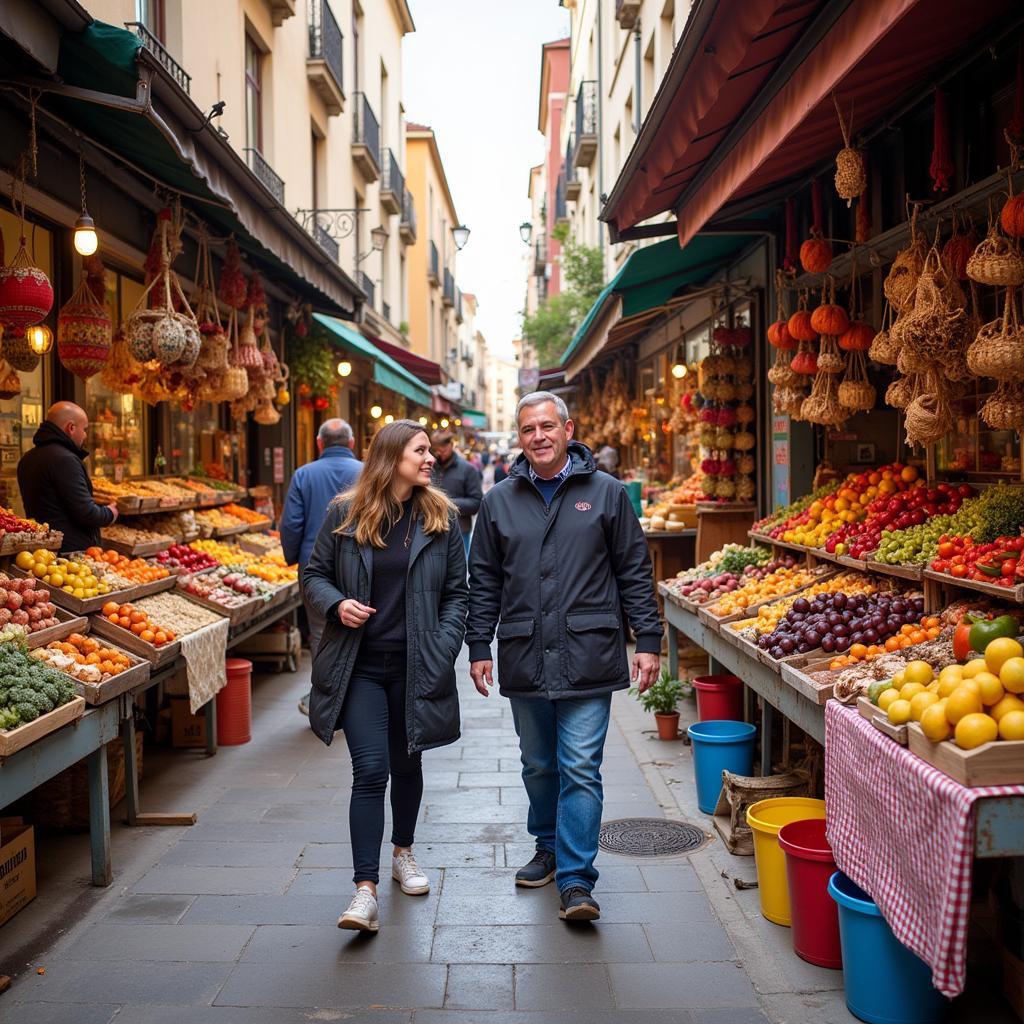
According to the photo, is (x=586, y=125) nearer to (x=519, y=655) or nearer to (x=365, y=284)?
(x=365, y=284)

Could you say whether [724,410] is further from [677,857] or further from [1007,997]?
[1007,997]

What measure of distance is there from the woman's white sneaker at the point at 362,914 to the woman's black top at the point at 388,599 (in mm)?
1019

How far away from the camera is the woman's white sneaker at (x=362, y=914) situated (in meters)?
4.29

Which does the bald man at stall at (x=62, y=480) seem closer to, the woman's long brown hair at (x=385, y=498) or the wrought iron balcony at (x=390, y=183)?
the woman's long brown hair at (x=385, y=498)

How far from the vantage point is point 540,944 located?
431cm

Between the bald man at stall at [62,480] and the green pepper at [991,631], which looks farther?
the bald man at stall at [62,480]

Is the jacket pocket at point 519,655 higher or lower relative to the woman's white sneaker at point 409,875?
higher

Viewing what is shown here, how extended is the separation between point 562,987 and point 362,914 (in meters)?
0.90

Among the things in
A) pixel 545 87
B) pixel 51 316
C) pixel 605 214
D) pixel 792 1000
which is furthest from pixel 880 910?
pixel 545 87

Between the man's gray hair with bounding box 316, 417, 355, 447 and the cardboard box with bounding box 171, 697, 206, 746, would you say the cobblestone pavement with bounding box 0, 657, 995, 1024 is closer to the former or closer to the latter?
the cardboard box with bounding box 171, 697, 206, 746

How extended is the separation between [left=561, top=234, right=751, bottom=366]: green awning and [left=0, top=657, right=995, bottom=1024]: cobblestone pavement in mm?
4759

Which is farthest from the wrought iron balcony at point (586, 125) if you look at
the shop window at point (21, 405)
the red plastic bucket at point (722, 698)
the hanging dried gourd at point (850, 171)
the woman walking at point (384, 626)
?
the woman walking at point (384, 626)

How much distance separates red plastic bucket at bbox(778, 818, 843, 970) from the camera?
404cm

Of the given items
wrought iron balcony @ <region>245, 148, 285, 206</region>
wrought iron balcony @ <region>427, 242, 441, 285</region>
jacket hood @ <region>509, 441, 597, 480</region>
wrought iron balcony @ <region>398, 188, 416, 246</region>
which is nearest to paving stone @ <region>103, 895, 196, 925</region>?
jacket hood @ <region>509, 441, 597, 480</region>
